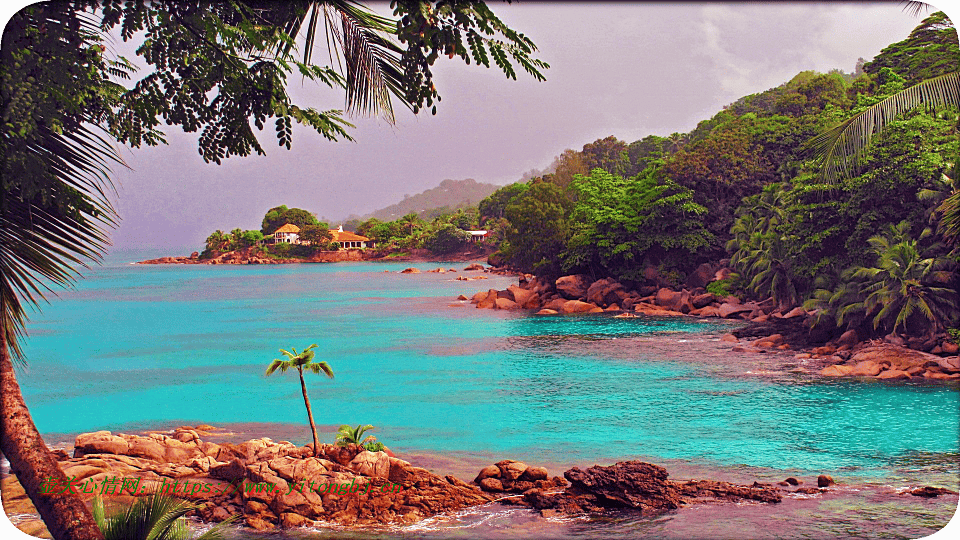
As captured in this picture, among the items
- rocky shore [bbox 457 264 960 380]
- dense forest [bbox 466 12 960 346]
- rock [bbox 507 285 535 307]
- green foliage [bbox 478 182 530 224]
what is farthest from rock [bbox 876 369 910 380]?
green foliage [bbox 478 182 530 224]

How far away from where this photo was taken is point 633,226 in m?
30.6

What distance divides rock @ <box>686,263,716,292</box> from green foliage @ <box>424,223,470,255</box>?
25.6 meters

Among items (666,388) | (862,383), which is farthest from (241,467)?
(862,383)

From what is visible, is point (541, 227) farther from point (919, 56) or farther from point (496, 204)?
point (496, 204)

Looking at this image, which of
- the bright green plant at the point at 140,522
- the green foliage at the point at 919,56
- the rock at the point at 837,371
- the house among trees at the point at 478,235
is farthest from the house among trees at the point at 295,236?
the house among trees at the point at 478,235

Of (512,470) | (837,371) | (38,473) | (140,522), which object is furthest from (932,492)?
(837,371)

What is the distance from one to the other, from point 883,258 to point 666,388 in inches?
225

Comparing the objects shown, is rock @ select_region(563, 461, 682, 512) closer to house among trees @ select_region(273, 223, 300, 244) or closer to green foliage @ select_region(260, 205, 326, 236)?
green foliage @ select_region(260, 205, 326, 236)

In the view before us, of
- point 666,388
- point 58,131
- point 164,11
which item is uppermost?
point 164,11

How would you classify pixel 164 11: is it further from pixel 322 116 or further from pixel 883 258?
pixel 883 258

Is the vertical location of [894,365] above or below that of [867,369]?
above

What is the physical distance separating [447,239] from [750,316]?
3261cm

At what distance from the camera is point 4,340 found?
5.05 metres

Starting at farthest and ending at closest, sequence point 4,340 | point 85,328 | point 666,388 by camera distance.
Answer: point 85,328 < point 666,388 < point 4,340
